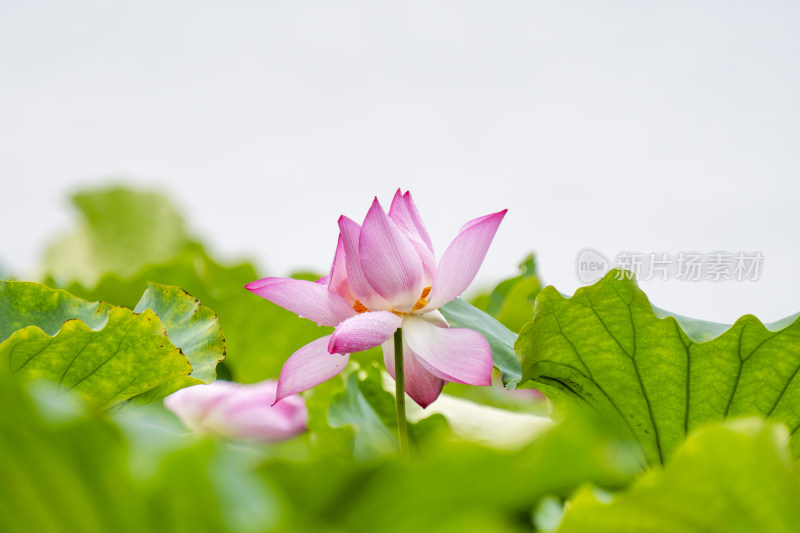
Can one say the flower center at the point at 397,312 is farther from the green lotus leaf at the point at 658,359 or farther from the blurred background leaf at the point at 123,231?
the blurred background leaf at the point at 123,231

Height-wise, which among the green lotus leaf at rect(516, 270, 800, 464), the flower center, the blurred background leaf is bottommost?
the blurred background leaf

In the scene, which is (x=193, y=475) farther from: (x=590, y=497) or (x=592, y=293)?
(x=592, y=293)

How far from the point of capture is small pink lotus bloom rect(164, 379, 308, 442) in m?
0.54

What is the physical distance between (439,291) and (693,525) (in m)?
0.17

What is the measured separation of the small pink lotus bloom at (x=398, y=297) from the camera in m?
0.32

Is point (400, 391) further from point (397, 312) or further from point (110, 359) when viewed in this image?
point (110, 359)

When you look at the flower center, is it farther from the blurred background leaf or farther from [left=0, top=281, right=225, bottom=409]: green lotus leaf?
the blurred background leaf

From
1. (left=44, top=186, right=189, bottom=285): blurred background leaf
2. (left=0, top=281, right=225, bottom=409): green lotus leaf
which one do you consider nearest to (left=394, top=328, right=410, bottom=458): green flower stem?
(left=0, top=281, right=225, bottom=409): green lotus leaf

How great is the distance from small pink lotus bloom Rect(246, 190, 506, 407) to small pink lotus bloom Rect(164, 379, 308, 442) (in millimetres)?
205

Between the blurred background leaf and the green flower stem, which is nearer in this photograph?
the green flower stem

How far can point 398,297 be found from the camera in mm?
337

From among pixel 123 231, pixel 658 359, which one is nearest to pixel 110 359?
pixel 658 359

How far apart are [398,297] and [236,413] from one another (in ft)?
0.86

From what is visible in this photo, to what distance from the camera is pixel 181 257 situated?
2.68 feet
